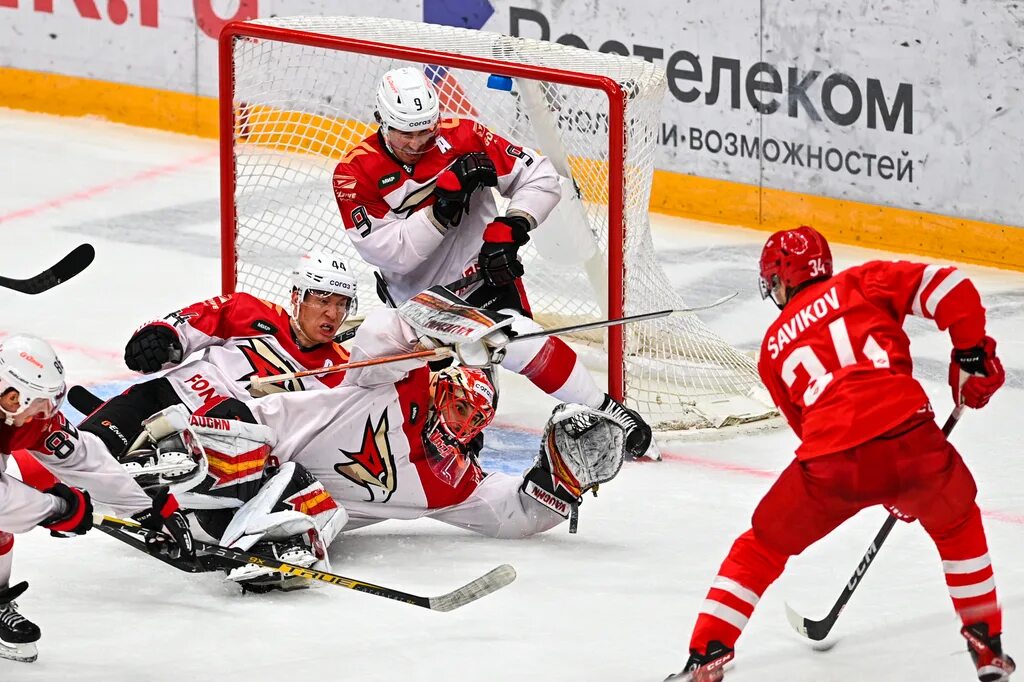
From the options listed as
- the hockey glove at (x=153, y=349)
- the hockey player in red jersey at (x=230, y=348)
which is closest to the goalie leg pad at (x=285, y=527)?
the hockey player in red jersey at (x=230, y=348)

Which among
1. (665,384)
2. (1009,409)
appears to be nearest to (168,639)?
(665,384)

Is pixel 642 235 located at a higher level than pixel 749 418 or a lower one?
higher

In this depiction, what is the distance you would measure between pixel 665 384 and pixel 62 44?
4736 millimetres

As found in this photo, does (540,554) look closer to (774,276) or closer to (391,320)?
(391,320)

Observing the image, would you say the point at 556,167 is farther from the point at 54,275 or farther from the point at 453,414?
the point at 54,275

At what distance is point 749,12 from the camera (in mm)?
7453

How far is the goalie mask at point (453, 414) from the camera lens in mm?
4422

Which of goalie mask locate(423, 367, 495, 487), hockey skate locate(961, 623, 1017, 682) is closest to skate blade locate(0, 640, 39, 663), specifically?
goalie mask locate(423, 367, 495, 487)

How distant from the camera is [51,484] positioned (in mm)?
3725

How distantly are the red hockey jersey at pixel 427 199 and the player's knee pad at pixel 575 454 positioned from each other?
32.5 inches

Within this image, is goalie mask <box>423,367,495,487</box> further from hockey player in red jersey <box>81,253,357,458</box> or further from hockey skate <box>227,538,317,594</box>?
hockey skate <box>227,538,317,594</box>

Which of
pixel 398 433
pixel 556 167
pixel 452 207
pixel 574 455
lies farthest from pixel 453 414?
pixel 556 167

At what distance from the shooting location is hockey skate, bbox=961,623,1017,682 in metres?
3.49

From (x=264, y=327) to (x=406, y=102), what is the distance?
0.81 meters
